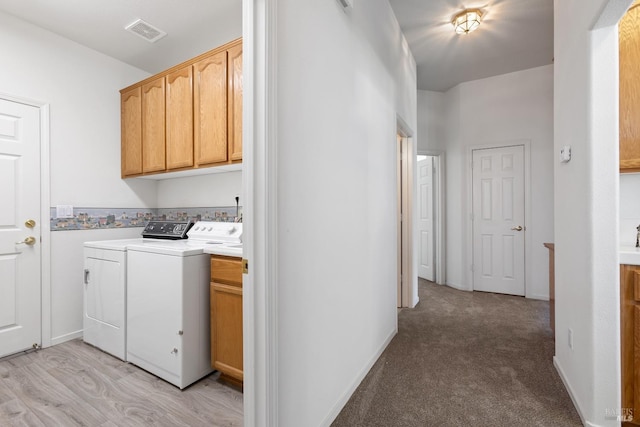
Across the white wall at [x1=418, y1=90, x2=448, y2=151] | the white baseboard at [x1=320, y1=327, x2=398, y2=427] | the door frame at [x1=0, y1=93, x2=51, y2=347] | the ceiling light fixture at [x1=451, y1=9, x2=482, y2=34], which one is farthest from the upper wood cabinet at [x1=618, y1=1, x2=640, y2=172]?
the door frame at [x1=0, y1=93, x2=51, y2=347]

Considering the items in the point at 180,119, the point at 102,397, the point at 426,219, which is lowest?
the point at 102,397

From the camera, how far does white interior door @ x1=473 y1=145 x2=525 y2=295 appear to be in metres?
3.99

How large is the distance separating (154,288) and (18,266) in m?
1.43

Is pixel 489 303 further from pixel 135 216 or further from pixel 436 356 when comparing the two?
pixel 135 216

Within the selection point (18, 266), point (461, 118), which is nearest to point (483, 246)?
point (461, 118)

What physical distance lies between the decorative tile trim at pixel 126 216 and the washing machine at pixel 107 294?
1.05 ft

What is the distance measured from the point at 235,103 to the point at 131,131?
1.48m

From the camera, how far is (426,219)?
493 centimetres

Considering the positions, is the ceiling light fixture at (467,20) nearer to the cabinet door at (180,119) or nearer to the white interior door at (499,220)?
the white interior door at (499,220)

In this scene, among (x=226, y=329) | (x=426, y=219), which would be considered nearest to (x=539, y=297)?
(x=426, y=219)

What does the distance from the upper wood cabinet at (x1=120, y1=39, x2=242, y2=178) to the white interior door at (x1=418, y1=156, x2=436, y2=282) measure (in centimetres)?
351

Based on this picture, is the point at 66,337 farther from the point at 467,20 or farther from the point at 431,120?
the point at 431,120

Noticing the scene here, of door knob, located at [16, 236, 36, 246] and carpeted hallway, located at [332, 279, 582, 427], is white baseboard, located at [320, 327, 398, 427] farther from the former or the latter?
door knob, located at [16, 236, 36, 246]

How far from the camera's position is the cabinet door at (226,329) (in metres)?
→ 1.86
